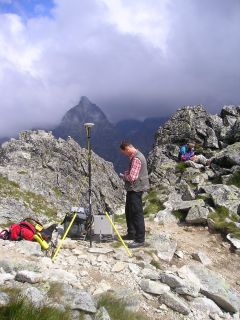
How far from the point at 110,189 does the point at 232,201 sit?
Result: 22.9 metres

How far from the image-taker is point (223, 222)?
16.6 meters

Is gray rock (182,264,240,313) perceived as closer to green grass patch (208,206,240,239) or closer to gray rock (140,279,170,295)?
gray rock (140,279,170,295)

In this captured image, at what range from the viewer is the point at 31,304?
7.68m

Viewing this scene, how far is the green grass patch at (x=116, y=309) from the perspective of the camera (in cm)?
859

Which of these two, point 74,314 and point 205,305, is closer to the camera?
point 74,314

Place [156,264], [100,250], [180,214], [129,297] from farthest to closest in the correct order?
[180,214], [100,250], [156,264], [129,297]

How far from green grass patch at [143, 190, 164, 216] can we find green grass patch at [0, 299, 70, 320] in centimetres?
1222

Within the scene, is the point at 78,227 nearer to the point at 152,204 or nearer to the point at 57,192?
the point at 152,204

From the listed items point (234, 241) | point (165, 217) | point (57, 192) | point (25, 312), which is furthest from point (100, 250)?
point (57, 192)

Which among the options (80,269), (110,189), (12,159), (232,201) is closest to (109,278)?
(80,269)

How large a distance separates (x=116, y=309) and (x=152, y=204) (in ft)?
41.9

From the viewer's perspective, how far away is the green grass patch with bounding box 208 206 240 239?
15.8 meters

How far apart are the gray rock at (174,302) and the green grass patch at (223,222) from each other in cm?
615

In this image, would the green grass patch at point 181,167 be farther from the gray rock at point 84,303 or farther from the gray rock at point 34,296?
the gray rock at point 34,296
